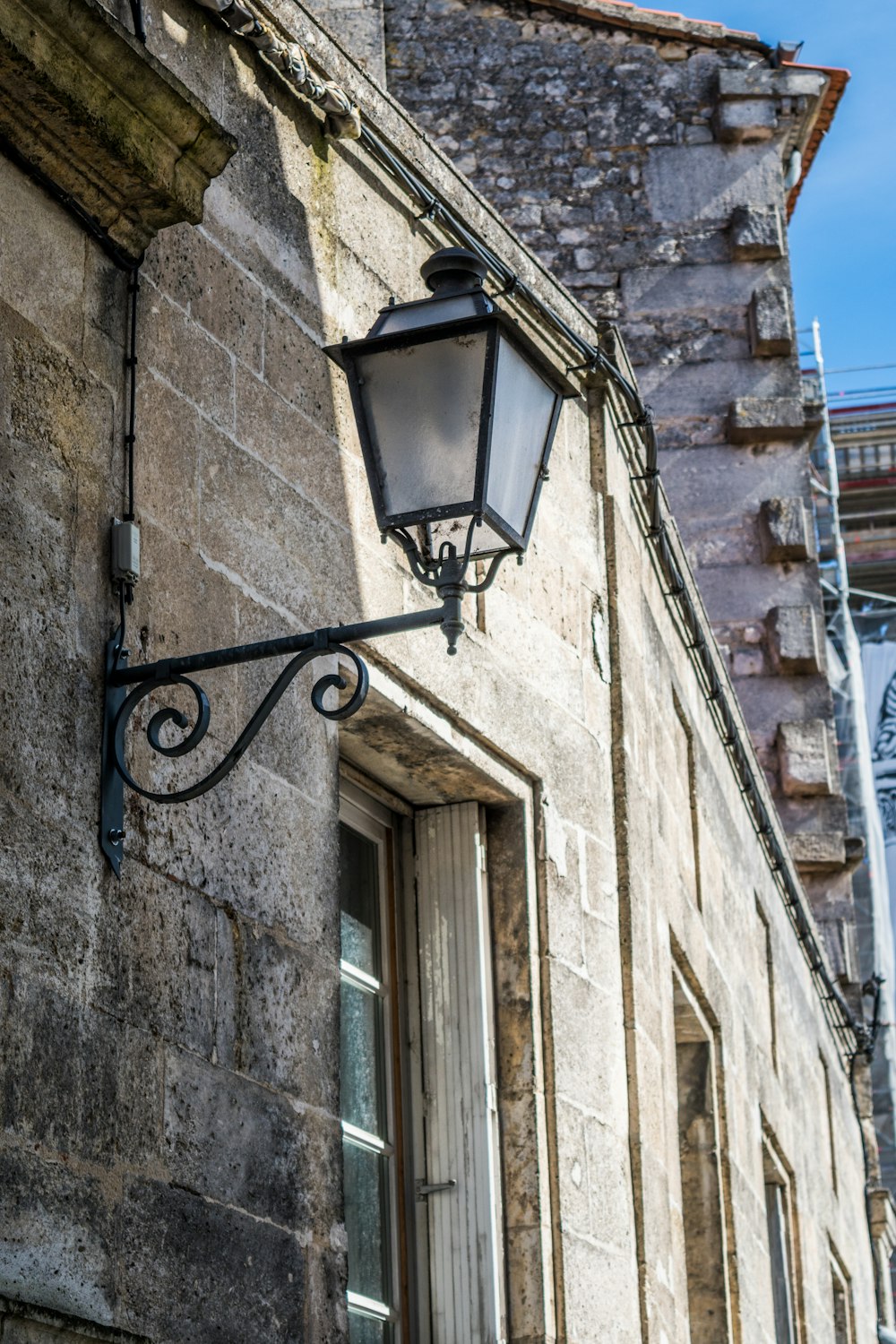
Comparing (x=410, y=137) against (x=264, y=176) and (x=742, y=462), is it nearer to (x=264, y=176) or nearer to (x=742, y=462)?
(x=264, y=176)

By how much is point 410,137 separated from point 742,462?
7.44 m

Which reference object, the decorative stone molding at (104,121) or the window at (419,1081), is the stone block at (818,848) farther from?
the decorative stone molding at (104,121)

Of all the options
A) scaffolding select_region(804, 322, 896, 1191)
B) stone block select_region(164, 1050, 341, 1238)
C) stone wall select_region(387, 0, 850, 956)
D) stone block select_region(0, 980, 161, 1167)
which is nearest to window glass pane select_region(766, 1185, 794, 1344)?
stone wall select_region(387, 0, 850, 956)

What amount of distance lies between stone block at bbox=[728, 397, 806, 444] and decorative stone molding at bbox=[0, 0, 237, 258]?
8.83 meters

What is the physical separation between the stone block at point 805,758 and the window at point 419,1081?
7364 millimetres

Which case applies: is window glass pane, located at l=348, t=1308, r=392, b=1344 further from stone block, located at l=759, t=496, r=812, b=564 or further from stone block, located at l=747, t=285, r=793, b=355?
stone block, located at l=747, t=285, r=793, b=355

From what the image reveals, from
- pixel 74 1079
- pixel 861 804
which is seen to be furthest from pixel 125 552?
pixel 861 804

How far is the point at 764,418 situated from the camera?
1302cm

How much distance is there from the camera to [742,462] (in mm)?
13109

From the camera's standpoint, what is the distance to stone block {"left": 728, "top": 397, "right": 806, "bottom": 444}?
1301 centimetres

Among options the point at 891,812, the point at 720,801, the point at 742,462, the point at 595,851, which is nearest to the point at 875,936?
the point at 891,812

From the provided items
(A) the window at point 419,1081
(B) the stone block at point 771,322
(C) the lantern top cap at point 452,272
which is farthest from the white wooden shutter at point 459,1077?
(B) the stone block at point 771,322

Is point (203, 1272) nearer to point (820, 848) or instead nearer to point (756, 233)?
point (820, 848)

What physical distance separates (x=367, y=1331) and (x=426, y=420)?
2.14m
